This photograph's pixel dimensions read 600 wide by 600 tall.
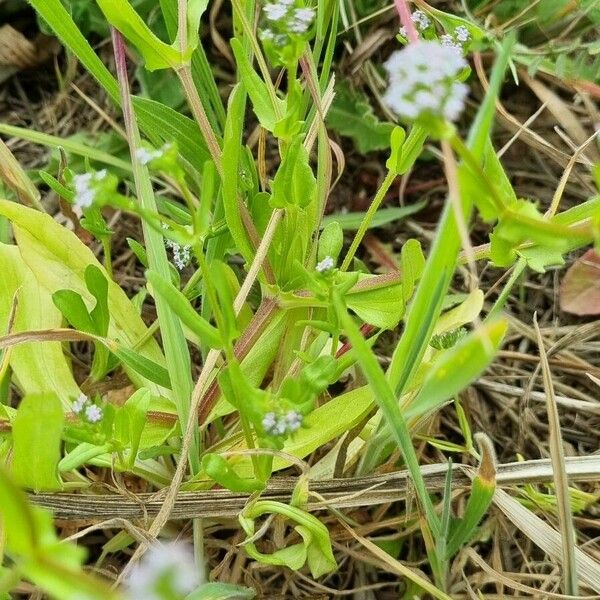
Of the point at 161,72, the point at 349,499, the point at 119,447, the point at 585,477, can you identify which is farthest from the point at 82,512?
the point at 161,72

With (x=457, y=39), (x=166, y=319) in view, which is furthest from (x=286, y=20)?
(x=166, y=319)

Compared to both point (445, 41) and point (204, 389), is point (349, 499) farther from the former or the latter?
point (445, 41)

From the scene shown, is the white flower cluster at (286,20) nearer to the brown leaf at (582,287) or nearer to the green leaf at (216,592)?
Result: the green leaf at (216,592)

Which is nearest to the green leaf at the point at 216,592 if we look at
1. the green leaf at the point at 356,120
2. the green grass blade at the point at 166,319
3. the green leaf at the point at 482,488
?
the green grass blade at the point at 166,319

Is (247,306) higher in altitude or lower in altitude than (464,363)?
lower

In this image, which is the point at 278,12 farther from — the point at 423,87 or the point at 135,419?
the point at 135,419
